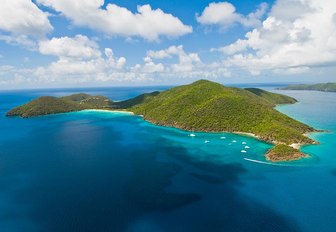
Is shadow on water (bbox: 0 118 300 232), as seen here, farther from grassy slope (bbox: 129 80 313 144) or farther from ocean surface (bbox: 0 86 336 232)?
grassy slope (bbox: 129 80 313 144)

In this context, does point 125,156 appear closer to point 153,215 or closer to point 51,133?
point 153,215

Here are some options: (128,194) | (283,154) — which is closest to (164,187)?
(128,194)

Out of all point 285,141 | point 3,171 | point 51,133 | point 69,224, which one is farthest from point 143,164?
point 51,133

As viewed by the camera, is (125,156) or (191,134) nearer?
(125,156)

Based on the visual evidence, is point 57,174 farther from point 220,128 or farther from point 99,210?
point 220,128

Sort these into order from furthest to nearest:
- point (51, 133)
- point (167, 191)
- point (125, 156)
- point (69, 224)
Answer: point (51, 133)
point (125, 156)
point (167, 191)
point (69, 224)

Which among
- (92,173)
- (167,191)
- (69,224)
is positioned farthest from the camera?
(92,173)

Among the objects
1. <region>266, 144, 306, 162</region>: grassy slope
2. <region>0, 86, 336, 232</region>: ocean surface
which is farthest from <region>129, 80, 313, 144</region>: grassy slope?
<region>266, 144, 306, 162</region>: grassy slope
